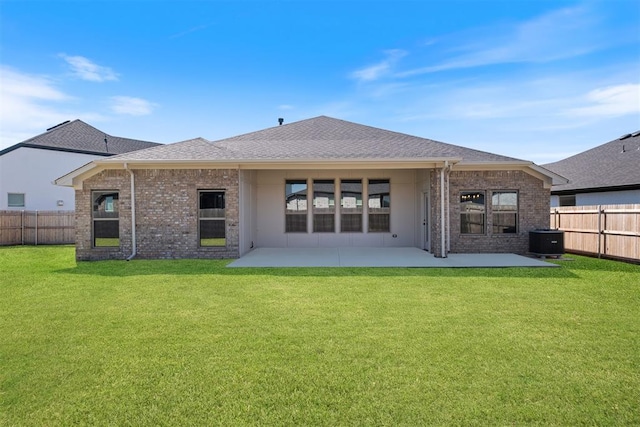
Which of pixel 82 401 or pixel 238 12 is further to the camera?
pixel 238 12

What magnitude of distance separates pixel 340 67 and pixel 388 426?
16.5 meters

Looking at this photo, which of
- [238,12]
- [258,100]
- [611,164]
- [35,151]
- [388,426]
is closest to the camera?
[388,426]

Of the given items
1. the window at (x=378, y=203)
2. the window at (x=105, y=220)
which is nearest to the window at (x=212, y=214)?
the window at (x=105, y=220)

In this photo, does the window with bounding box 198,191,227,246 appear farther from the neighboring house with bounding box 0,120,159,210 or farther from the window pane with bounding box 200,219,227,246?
the neighboring house with bounding box 0,120,159,210

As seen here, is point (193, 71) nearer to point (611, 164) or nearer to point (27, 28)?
point (27, 28)

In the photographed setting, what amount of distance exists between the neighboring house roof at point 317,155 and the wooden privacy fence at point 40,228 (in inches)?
306

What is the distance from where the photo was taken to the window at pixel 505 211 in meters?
12.4

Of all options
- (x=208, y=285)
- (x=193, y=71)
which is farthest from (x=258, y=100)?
(x=208, y=285)

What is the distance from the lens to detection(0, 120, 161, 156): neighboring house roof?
68.4ft

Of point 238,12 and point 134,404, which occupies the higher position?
point 238,12

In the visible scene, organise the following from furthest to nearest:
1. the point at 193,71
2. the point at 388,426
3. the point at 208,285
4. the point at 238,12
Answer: the point at 193,71
the point at 238,12
the point at 208,285
the point at 388,426

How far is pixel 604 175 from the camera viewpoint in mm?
15641

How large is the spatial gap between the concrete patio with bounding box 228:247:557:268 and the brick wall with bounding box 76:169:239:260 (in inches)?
55.9

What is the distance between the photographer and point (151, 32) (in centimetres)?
1320
